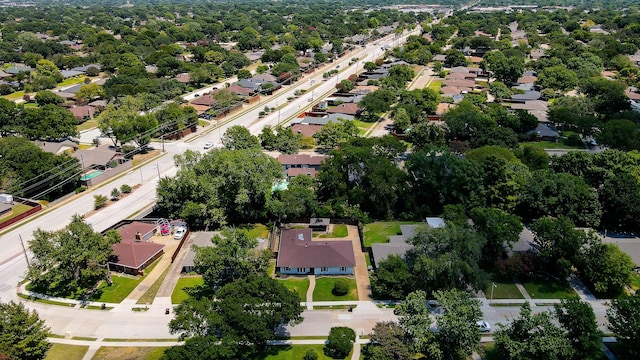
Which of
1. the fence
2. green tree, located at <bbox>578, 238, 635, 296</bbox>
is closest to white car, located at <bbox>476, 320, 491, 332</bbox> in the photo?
green tree, located at <bbox>578, 238, 635, 296</bbox>

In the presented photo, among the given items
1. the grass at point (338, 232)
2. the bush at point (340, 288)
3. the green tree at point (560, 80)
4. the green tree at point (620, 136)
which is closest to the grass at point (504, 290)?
the bush at point (340, 288)

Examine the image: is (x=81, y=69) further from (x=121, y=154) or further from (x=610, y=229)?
(x=610, y=229)

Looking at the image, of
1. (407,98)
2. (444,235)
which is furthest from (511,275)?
(407,98)

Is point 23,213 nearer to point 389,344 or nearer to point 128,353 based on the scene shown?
point 128,353

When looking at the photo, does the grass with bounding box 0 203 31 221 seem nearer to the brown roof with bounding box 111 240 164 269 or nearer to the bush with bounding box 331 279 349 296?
the brown roof with bounding box 111 240 164 269

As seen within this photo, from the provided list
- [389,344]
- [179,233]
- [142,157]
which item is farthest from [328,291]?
[142,157]
